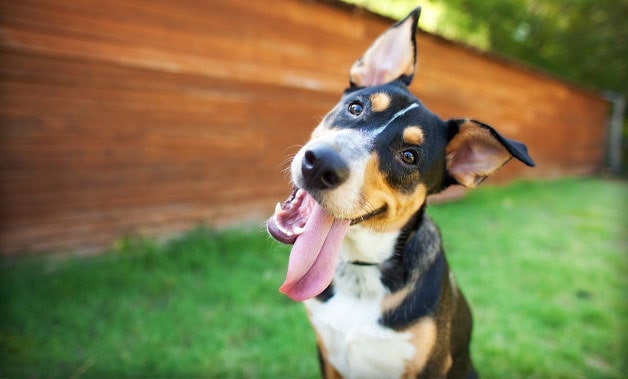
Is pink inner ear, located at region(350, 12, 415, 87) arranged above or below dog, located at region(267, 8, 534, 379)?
above

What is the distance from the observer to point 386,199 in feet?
6.64

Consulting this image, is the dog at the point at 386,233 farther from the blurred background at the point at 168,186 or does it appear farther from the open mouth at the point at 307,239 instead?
the blurred background at the point at 168,186

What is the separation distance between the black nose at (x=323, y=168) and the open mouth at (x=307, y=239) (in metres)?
0.23

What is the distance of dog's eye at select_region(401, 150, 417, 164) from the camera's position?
211 cm

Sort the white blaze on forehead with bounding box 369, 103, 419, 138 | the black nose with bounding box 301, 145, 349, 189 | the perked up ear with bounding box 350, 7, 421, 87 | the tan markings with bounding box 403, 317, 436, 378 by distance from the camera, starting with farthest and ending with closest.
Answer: the perked up ear with bounding box 350, 7, 421, 87 → the tan markings with bounding box 403, 317, 436, 378 → the white blaze on forehead with bounding box 369, 103, 419, 138 → the black nose with bounding box 301, 145, 349, 189

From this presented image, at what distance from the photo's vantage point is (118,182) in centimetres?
492

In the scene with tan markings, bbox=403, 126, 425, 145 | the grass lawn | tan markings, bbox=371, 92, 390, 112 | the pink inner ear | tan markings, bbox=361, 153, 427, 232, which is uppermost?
the pink inner ear

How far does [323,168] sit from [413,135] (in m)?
0.67

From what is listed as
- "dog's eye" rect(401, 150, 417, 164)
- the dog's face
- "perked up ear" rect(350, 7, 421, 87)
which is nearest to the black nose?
the dog's face

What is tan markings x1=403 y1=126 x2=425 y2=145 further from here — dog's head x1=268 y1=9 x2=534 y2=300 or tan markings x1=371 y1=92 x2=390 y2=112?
tan markings x1=371 y1=92 x2=390 y2=112

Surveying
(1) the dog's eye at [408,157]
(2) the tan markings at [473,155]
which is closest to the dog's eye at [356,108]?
(1) the dog's eye at [408,157]

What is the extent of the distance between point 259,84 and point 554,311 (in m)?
4.86

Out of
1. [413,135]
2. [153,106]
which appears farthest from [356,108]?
[153,106]

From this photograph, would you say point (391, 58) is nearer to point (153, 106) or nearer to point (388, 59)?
point (388, 59)
